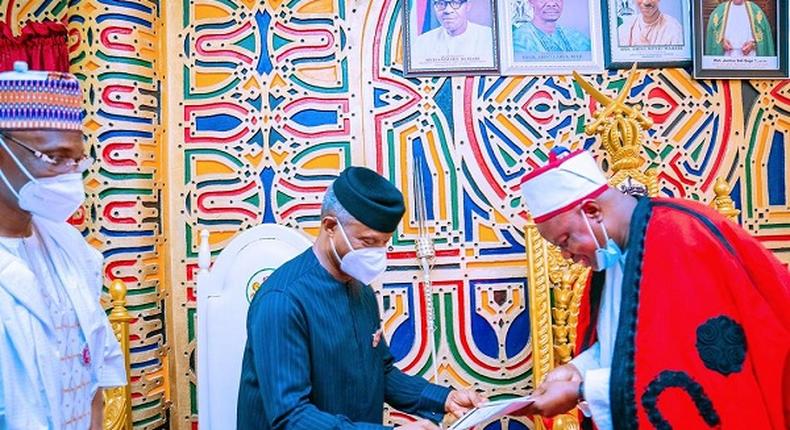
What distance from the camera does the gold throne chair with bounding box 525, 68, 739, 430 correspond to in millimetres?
2826

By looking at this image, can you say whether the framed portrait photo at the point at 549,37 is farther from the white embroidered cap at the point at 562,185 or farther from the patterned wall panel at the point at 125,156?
the patterned wall panel at the point at 125,156

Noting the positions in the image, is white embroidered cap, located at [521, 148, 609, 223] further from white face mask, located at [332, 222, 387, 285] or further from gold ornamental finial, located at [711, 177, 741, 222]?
Answer: gold ornamental finial, located at [711, 177, 741, 222]

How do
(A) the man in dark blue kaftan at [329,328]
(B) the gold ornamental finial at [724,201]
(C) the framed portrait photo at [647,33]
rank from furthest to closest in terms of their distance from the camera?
(C) the framed portrait photo at [647,33] < (B) the gold ornamental finial at [724,201] < (A) the man in dark blue kaftan at [329,328]

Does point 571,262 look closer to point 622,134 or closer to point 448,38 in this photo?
point 622,134

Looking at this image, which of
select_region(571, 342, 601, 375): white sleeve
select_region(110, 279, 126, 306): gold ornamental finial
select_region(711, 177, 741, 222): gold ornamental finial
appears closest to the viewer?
select_region(571, 342, 601, 375): white sleeve

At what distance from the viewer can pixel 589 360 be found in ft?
6.58

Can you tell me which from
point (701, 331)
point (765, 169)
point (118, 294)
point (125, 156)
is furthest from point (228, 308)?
point (765, 169)

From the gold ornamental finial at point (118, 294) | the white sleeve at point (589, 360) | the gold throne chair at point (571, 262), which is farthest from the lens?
the gold throne chair at point (571, 262)

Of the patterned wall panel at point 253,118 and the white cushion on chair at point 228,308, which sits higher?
the patterned wall panel at point 253,118

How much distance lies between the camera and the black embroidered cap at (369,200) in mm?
1801

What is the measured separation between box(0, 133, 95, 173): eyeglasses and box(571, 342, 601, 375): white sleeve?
1611mm

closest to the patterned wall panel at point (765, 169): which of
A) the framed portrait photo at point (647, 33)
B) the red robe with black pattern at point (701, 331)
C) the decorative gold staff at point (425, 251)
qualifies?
the framed portrait photo at point (647, 33)

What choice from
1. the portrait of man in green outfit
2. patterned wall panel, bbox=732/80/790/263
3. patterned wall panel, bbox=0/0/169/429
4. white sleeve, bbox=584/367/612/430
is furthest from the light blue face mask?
patterned wall panel, bbox=0/0/169/429

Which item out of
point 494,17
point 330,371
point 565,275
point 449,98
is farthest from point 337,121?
point 330,371
